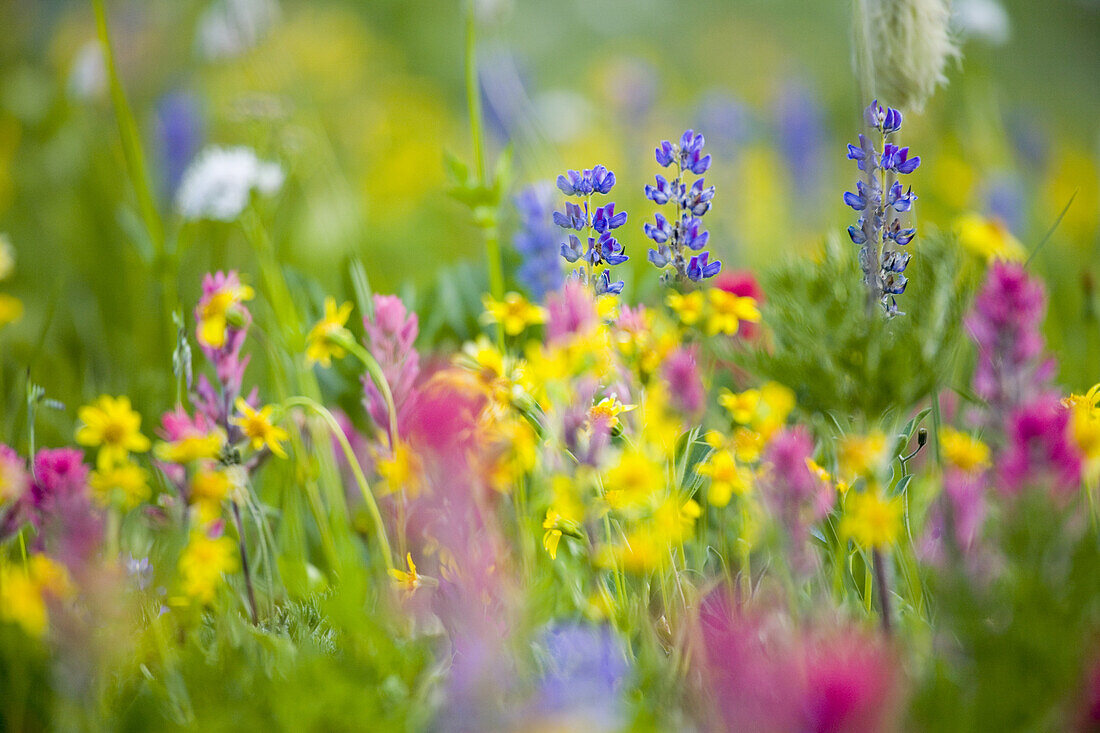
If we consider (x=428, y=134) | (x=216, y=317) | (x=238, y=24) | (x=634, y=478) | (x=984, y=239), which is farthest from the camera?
(x=428, y=134)

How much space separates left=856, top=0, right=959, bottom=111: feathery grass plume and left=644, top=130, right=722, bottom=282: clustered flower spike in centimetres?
16

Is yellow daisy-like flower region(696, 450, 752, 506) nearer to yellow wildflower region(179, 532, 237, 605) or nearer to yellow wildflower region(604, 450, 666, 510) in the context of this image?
yellow wildflower region(604, 450, 666, 510)

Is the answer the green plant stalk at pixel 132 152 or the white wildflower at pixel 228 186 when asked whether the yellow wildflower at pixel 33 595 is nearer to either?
the green plant stalk at pixel 132 152

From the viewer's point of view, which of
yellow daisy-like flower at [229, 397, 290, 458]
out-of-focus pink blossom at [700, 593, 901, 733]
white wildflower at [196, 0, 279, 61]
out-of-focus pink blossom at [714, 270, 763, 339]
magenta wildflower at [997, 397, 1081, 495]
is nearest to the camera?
out-of-focus pink blossom at [700, 593, 901, 733]

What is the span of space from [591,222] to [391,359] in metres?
0.24

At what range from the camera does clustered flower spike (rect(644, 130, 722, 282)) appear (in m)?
0.75

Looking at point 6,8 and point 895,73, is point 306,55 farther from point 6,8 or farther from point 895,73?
point 895,73

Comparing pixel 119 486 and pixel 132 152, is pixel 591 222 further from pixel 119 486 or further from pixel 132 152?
pixel 132 152

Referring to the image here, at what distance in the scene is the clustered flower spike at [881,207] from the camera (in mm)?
690

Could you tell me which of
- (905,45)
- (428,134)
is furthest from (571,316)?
(428,134)

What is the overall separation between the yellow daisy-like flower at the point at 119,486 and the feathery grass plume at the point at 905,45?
2.28ft

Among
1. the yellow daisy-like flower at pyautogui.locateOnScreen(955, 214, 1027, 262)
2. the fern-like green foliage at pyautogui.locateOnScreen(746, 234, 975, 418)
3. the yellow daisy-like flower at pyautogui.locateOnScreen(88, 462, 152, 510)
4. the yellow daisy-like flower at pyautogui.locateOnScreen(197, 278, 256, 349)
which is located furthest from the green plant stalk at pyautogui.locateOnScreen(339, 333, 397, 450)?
the yellow daisy-like flower at pyautogui.locateOnScreen(955, 214, 1027, 262)

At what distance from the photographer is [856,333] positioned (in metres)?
0.63

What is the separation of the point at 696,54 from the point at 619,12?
1.66ft
